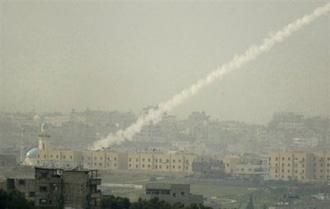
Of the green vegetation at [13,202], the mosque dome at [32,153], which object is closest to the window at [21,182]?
the green vegetation at [13,202]

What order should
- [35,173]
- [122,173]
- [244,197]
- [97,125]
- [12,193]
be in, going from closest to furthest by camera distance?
[12,193]
[35,173]
[244,197]
[122,173]
[97,125]

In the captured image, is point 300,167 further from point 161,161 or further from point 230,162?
point 161,161

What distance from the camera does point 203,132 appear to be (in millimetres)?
43875

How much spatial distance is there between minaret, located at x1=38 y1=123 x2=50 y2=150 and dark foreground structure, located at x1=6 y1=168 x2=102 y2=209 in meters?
13.4

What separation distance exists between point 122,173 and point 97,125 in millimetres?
3504

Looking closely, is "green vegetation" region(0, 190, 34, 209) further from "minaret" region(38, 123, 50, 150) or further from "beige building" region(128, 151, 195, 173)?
"beige building" region(128, 151, 195, 173)

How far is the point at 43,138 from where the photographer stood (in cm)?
3966

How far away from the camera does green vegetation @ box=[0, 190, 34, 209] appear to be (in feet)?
68.0

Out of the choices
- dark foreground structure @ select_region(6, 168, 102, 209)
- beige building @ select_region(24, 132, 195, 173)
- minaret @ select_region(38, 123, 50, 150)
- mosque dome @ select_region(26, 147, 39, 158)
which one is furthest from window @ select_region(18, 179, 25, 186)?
minaret @ select_region(38, 123, 50, 150)

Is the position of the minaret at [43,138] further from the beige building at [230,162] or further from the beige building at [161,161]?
the beige building at [230,162]

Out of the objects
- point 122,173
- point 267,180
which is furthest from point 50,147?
point 267,180

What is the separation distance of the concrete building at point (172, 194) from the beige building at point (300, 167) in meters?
10.2

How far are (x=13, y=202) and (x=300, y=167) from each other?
746 inches

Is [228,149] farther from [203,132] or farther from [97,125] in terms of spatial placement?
[97,125]
